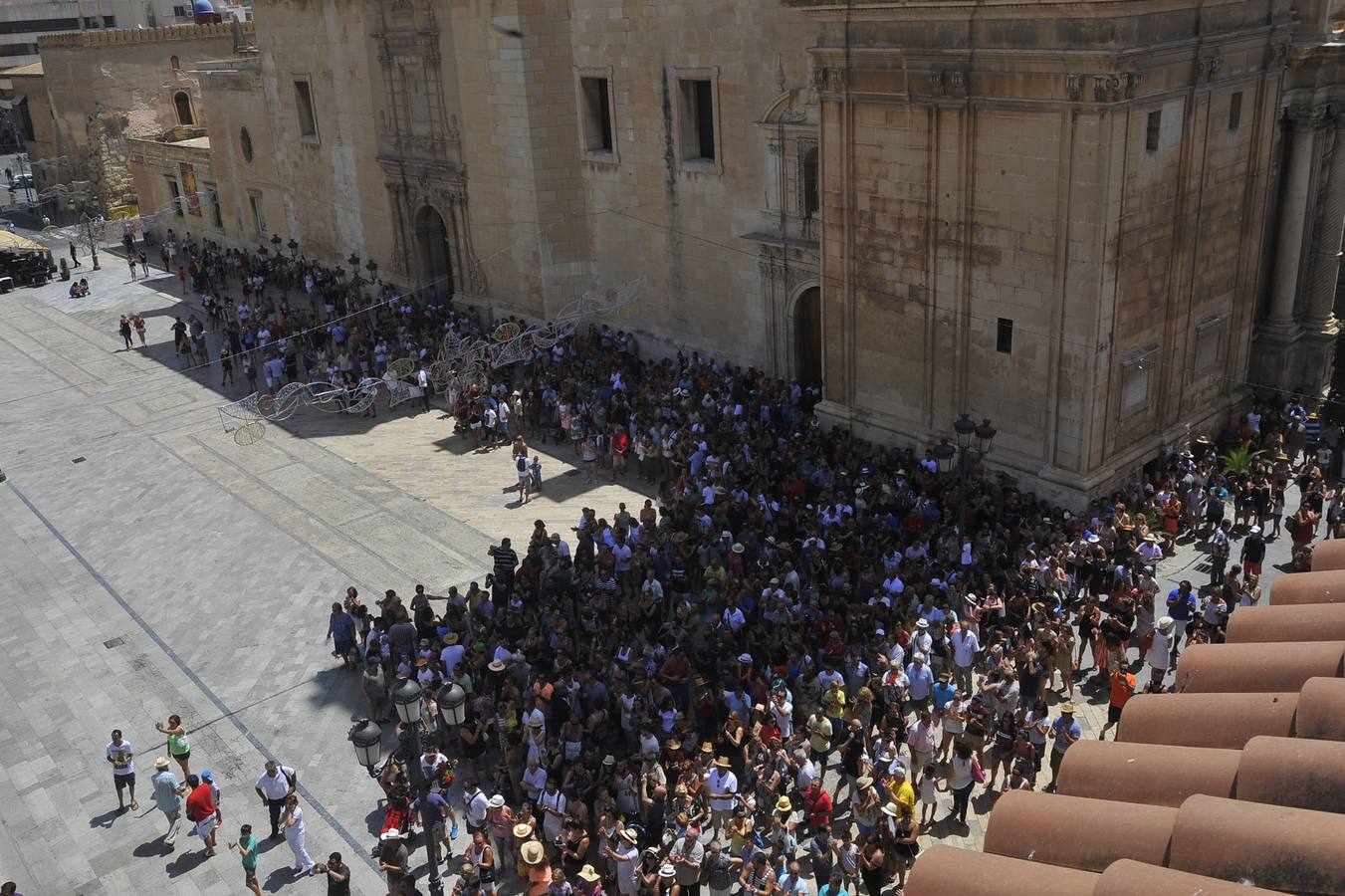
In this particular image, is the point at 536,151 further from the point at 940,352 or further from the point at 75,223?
the point at 75,223

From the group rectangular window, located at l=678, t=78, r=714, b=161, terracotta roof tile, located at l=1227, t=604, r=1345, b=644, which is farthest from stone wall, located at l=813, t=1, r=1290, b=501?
terracotta roof tile, located at l=1227, t=604, r=1345, b=644

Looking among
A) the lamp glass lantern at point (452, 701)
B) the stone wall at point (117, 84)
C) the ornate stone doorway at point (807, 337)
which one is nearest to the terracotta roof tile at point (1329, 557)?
the lamp glass lantern at point (452, 701)

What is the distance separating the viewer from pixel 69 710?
18891 millimetres

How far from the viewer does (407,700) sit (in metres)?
12.3

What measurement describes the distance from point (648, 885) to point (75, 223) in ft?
188

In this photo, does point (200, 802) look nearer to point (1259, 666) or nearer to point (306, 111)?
point (1259, 666)

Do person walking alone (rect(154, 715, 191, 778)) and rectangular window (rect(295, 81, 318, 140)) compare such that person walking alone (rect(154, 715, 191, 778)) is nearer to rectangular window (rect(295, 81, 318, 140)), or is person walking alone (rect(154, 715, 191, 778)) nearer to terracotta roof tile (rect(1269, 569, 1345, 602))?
terracotta roof tile (rect(1269, 569, 1345, 602))

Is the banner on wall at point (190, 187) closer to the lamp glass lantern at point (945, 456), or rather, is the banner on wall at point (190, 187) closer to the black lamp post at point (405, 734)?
the lamp glass lantern at point (945, 456)

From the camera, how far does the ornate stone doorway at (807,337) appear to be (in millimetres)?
27281

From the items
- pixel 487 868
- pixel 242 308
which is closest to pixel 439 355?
pixel 242 308

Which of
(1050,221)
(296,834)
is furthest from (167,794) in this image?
(1050,221)

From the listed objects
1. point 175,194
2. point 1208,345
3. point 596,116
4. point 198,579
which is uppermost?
point 596,116

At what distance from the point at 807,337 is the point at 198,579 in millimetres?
14000

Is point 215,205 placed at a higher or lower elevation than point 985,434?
lower
